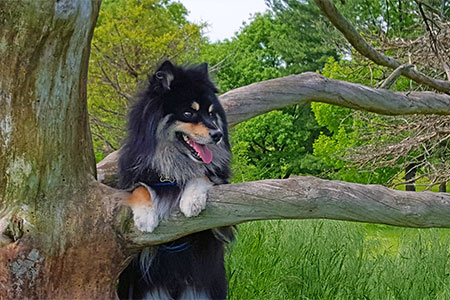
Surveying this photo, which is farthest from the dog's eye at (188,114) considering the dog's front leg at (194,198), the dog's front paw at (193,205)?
the dog's front paw at (193,205)

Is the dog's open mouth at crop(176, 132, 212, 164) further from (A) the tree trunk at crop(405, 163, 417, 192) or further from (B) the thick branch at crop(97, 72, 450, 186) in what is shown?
(A) the tree trunk at crop(405, 163, 417, 192)

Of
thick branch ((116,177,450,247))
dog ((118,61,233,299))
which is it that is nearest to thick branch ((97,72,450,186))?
dog ((118,61,233,299))

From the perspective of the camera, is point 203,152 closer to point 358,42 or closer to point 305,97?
point 305,97

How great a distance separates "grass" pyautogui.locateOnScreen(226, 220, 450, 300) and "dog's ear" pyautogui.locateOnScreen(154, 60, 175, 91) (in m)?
1.86

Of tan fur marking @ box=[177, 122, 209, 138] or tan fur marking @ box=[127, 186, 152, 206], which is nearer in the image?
tan fur marking @ box=[127, 186, 152, 206]

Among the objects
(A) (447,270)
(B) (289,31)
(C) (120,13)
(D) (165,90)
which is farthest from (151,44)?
(D) (165,90)

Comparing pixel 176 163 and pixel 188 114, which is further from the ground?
pixel 188 114

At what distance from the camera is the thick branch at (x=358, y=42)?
12.8 ft

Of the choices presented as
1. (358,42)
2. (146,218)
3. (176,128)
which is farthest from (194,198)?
(358,42)

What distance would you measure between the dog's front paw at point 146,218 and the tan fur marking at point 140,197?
0.10ft

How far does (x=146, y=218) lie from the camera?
2697 mm

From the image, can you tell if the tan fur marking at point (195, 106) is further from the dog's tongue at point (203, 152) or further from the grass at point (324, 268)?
the grass at point (324, 268)

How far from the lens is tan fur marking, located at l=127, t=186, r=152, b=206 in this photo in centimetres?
274

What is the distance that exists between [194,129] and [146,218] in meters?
0.57
